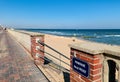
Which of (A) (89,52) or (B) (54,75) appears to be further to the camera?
(B) (54,75)

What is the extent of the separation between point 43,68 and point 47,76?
3.28ft

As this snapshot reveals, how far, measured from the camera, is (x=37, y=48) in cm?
745

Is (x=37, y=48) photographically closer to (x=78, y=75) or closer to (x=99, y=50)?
(x=78, y=75)

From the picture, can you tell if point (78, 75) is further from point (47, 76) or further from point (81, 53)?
point (47, 76)

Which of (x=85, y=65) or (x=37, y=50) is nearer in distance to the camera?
(x=85, y=65)

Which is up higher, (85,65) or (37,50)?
(85,65)

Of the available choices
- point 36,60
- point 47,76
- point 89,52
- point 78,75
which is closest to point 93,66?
point 89,52

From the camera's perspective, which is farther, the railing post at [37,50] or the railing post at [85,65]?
the railing post at [37,50]

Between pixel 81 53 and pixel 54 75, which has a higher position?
pixel 81 53

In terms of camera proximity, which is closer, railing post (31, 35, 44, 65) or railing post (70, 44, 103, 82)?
railing post (70, 44, 103, 82)

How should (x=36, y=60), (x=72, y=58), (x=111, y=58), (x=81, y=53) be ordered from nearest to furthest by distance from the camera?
(x=111, y=58), (x=81, y=53), (x=72, y=58), (x=36, y=60)

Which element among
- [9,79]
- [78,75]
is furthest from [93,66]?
[9,79]

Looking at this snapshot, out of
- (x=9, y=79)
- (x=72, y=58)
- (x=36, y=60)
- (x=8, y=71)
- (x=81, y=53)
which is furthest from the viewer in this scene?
(x=36, y=60)

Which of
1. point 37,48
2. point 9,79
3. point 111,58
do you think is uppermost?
point 111,58
